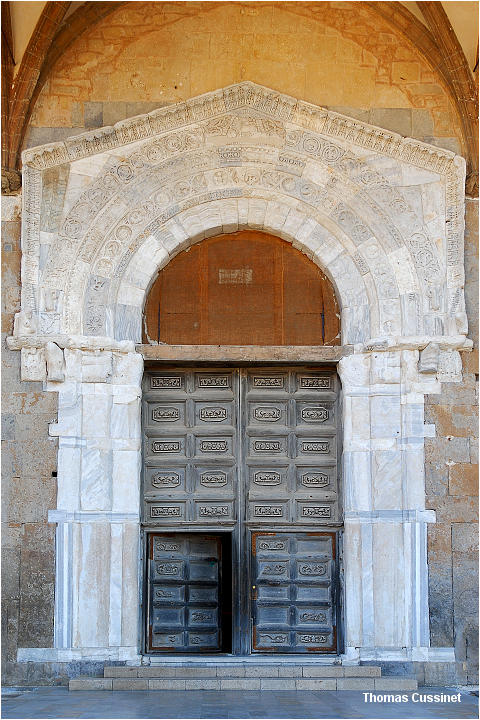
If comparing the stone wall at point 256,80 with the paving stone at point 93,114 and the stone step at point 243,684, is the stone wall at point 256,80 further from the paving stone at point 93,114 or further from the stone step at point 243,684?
the stone step at point 243,684

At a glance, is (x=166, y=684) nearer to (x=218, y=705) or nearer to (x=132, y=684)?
(x=132, y=684)

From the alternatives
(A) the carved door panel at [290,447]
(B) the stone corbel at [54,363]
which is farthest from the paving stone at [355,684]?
(B) the stone corbel at [54,363]

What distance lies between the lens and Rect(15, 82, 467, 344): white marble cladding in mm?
9031

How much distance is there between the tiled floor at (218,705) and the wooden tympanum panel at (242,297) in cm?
298

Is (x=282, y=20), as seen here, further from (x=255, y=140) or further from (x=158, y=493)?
(x=158, y=493)

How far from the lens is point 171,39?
30.6 ft

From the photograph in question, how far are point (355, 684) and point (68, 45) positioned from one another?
19.5ft

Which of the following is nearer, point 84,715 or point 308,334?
point 84,715

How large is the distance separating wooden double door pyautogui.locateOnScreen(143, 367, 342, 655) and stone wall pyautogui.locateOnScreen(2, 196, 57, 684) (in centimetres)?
89

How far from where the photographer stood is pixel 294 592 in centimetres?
912

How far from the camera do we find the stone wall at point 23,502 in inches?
339

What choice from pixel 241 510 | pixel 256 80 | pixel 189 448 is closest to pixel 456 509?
pixel 241 510

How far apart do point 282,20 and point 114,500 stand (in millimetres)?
4482

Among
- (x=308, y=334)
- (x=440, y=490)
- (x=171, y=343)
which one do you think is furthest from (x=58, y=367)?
(x=440, y=490)
